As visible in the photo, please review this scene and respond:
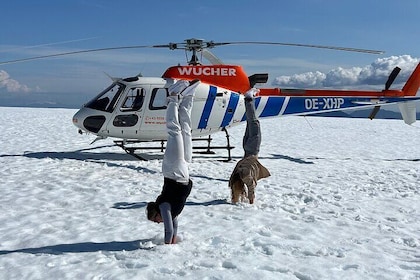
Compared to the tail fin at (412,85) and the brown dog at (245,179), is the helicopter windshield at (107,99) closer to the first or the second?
the brown dog at (245,179)

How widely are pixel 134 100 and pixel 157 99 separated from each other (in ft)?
1.97

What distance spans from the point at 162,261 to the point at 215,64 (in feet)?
24.7

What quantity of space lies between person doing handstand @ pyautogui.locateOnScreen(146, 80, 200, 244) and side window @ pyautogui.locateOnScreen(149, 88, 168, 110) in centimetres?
610

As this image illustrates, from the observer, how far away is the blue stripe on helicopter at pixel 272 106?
11.4 meters

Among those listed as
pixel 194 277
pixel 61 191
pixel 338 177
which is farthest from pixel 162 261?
pixel 338 177

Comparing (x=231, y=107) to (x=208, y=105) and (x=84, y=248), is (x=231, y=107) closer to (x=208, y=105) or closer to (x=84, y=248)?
(x=208, y=105)

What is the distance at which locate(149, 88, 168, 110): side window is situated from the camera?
1033 centimetres

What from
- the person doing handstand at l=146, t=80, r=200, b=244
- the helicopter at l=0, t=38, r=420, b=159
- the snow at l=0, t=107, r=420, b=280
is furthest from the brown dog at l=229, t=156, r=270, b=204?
the helicopter at l=0, t=38, r=420, b=159

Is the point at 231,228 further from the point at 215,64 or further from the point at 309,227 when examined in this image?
the point at 215,64

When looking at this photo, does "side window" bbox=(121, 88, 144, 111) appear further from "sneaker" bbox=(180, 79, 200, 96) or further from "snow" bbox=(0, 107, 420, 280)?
"sneaker" bbox=(180, 79, 200, 96)

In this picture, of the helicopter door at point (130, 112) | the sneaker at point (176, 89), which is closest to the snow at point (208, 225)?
the helicopter door at point (130, 112)

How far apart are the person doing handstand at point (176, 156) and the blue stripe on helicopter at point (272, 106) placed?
7260mm

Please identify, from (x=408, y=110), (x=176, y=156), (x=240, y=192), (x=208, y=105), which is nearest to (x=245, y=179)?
(x=240, y=192)

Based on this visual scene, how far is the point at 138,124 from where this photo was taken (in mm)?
10375
